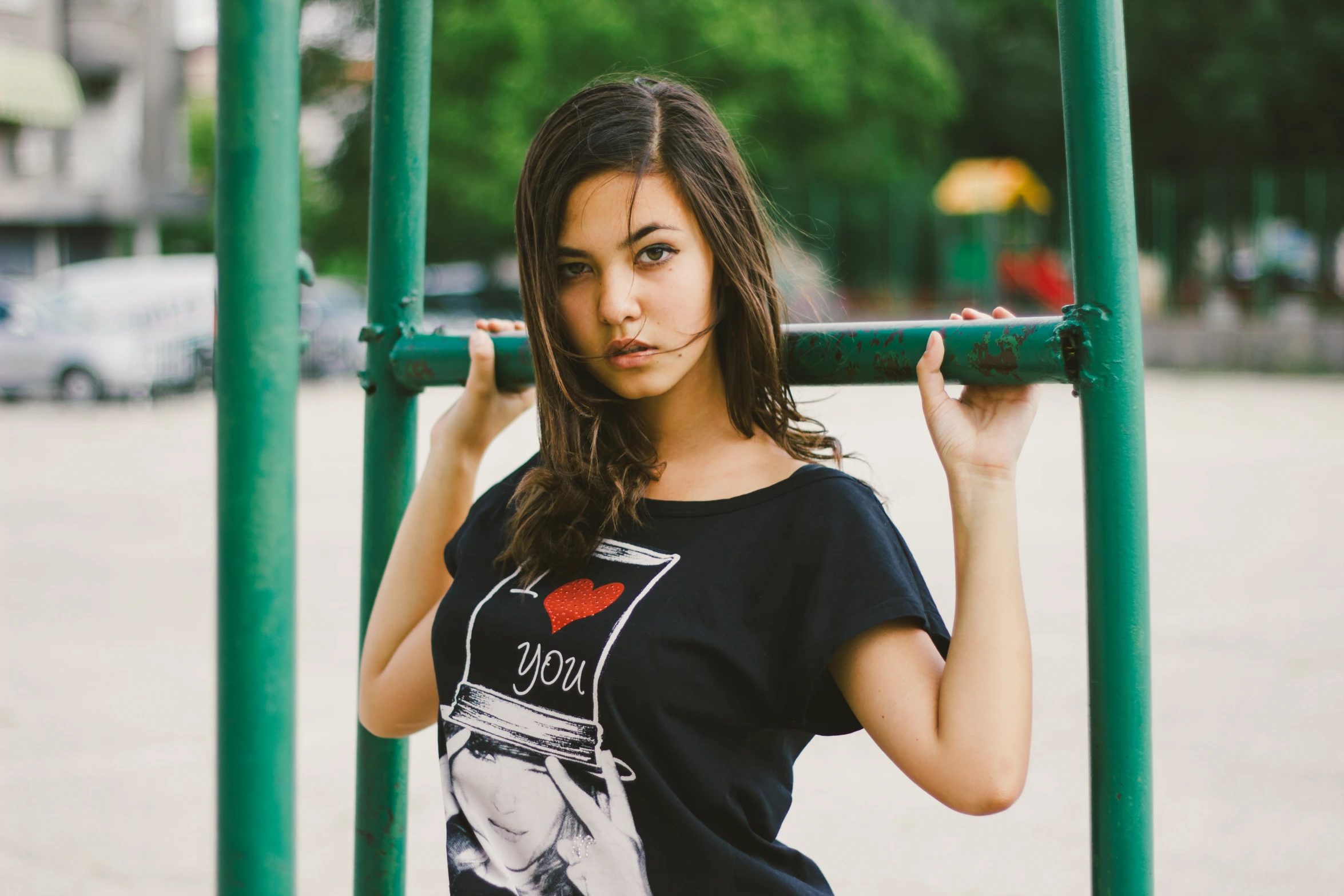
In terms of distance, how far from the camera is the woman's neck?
1.36 m

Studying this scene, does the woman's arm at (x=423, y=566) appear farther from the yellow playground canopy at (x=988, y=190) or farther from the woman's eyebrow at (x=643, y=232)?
the yellow playground canopy at (x=988, y=190)

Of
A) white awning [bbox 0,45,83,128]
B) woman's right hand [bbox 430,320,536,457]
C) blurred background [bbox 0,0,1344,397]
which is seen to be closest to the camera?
woman's right hand [bbox 430,320,536,457]

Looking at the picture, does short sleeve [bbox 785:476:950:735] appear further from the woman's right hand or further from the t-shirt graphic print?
the woman's right hand

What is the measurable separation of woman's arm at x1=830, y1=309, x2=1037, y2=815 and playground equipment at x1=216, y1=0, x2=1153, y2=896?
0.04 m

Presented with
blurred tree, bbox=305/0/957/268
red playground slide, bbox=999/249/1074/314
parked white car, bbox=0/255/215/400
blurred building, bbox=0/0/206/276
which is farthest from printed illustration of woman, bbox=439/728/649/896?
blurred building, bbox=0/0/206/276

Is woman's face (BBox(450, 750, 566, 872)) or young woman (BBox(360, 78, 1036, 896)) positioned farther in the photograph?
woman's face (BBox(450, 750, 566, 872))

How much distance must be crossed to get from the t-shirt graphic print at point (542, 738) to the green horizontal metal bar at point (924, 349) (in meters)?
0.23

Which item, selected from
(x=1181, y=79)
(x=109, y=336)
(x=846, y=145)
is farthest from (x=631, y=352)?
(x=1181, y=79)

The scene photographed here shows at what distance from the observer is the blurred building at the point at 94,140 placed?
2534cm

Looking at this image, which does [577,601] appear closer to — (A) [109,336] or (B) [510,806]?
(B) [510,806]

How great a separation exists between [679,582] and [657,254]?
310mm

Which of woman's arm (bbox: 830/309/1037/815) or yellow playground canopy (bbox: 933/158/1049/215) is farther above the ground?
yellow playground canopy (bbox: 933/158/1049/215)

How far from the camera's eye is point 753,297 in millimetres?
1358

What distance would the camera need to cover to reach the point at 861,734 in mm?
4453
